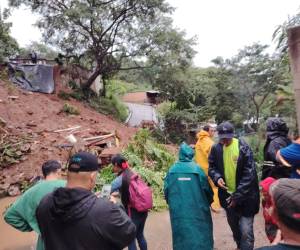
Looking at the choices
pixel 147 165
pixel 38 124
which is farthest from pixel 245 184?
pixel 38 124

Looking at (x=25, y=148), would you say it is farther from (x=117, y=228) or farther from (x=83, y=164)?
(x=117, y=228)

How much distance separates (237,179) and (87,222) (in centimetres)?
285

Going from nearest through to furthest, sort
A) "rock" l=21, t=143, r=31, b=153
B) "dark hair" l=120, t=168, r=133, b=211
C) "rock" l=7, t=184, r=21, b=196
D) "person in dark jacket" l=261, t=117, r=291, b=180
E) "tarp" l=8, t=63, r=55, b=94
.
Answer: "person in dark jacket" l=261, t=117, r=291, b=180 → "dark hair" l=120, t=168, r=133, b=211 → "rock" l=7, t=184, r=21, b=196 → "rock" l=21, t=143, r=31, b=153 → "tarp" l=8, t=63, r=55, b=94

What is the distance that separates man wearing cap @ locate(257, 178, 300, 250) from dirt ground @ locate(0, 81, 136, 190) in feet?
32.6

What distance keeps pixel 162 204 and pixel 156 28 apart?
13528 mm

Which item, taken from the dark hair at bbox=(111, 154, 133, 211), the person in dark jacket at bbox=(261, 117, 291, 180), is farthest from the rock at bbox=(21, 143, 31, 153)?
the person in dark jacket at bbox=(261, 117, 291, 180)

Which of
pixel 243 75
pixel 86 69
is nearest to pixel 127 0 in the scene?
pixel 86 69

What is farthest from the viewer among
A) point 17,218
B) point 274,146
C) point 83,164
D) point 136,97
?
point 136,97

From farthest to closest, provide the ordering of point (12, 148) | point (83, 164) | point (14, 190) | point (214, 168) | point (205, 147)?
1. point (12, 148)
2. point (14, 190)
3. point (205, 147)
4. point (214, 168)
5. point (83, 164)

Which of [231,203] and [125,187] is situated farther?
[125,187]

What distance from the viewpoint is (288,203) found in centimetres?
187

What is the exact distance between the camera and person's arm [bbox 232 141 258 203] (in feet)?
15.2

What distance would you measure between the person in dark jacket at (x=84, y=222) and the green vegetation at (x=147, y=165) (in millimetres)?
7157

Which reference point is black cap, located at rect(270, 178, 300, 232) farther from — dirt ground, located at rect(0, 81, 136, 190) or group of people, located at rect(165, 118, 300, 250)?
dirt ground, located at rect(0, 81, 136, 190)
